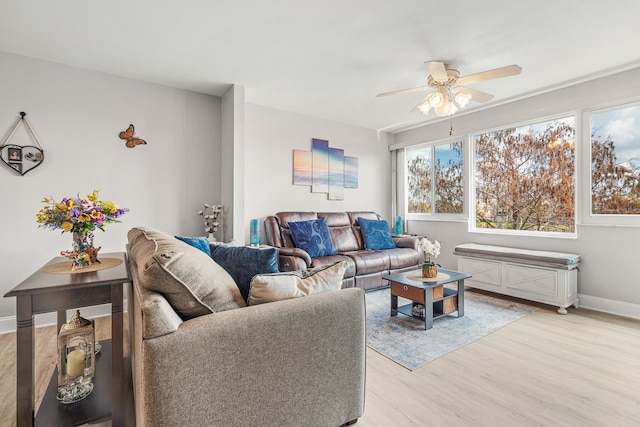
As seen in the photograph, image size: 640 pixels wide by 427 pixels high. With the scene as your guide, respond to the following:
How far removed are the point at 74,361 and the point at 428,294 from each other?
246 centimetres

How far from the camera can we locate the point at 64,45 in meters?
2.58

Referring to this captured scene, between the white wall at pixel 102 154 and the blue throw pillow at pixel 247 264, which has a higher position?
the white wall at pixel 102 154

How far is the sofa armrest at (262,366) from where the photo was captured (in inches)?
40.0

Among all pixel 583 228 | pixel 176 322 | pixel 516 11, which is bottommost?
pixel 176 322

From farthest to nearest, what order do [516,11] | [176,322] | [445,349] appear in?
1. [445,349]
2. [516,11]
3. [176,322]

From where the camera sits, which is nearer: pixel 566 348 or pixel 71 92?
pixel 566 348

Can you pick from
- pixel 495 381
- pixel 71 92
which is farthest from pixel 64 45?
pixel 495 381

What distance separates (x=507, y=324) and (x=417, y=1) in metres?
A: 2.81

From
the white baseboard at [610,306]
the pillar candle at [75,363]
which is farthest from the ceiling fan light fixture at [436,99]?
the pillar candle at [75,363]

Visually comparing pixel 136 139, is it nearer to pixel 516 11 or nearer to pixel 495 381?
pixel 516 11

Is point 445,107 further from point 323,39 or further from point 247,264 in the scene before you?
point 247,264

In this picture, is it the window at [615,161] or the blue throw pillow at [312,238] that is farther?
the blue throw pillow at [312,238]

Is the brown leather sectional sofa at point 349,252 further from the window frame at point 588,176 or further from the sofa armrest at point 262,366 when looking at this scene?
the window frame at point 588,176

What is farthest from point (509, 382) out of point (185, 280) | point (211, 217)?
point (211, 217)
